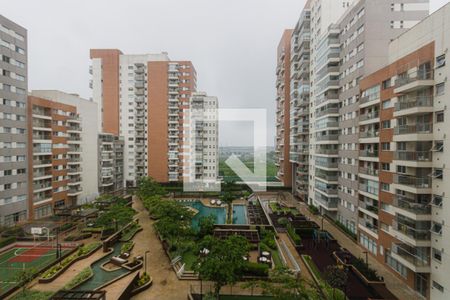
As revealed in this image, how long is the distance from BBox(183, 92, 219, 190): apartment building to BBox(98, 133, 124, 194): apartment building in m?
16.4

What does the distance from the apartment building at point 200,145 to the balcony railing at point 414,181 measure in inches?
1594

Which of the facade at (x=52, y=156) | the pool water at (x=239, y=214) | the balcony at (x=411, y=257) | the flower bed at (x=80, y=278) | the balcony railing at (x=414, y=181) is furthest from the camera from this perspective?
the pool water at (x=239, y=214)

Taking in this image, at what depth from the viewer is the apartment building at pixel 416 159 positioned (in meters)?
15.7

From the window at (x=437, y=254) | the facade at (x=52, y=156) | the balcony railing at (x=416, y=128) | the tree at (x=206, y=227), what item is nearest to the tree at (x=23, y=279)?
the tree at (x=206, y=227)

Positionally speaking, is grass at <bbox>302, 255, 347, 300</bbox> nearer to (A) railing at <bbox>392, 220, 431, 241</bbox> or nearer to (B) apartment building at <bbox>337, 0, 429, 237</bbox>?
(A) railing at <bbox>392, 220, 431, 241</bbox>

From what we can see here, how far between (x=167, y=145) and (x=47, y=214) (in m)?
27.4

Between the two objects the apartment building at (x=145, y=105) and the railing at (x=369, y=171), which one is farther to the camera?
the apartment building at (x=145, y=105)

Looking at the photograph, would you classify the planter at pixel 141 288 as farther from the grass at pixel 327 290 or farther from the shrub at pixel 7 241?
the shrub at pixel 7 241

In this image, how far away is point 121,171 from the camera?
58219 millimetres

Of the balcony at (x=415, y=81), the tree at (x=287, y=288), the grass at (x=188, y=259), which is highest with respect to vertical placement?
the balcony at (x=415, y=81)

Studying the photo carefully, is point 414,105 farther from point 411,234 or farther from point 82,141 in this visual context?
point 82,141

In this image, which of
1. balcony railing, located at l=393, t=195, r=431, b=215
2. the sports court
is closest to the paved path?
the sports court

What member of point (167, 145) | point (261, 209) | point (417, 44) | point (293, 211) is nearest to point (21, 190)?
point (167, 145)

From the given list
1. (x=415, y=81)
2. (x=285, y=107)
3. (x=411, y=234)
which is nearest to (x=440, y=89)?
(x=415, y=81)
